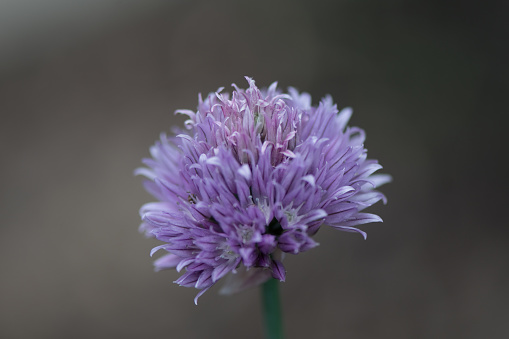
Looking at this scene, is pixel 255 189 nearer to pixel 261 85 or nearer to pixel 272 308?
pixel 272 308

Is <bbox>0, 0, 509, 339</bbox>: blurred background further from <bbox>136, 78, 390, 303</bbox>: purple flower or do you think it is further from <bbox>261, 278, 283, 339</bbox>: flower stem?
<bbox>136, 78, 390, 303</bbox>: purple flower

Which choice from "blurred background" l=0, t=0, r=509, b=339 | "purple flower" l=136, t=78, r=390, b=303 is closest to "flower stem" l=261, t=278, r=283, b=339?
"purple flower" l=136, t=78, r=390, b=303

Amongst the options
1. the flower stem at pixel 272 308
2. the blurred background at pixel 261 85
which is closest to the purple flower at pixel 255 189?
the flower stem at pixel 272 308

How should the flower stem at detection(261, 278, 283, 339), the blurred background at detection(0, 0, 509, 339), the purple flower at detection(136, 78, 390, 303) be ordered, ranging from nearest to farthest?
the purple flower at detection(136, 78, 390, 303)
the flower stem at detection(261, 278, 283, 339)
the blurred background at detection(0, 0, 509, 339)

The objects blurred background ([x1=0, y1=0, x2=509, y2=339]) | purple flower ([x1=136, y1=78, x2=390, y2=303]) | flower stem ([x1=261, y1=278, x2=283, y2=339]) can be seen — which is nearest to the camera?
purple flower ([x1=136, y1=78, x2=390, y2=303])

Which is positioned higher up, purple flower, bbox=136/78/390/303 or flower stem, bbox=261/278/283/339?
purple flower, bbox=136/78/390/303

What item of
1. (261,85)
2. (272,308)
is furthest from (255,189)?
(261,85)

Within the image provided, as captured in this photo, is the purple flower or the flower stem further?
the flower stem
